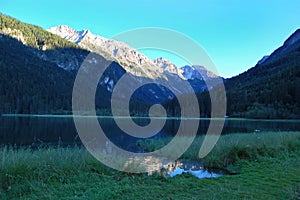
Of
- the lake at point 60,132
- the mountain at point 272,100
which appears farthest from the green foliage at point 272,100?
the lake at point 60,132

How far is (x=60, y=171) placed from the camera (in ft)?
29.2

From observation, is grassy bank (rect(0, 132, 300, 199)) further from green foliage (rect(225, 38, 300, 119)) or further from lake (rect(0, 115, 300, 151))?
green foliage (rect(225, 38, 300, 119))

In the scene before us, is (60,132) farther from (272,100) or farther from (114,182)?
(272,100)

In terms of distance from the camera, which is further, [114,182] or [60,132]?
[60,132]

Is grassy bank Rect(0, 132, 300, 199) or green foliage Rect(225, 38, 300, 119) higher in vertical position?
green foliage Rect(225, 38, 300, 119)

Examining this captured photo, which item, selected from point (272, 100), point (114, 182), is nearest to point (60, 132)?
point (114, 182)

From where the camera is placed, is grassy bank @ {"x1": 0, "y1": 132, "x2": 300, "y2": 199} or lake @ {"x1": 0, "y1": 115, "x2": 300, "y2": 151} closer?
grassy bank @ {"x1": 0, "y1": 132, "x2": 300, "y2": 199}

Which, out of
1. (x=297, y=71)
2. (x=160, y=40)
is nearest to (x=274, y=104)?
(x=297, y=71)

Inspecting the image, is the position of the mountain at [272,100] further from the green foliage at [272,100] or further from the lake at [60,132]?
the lake at [60,132]

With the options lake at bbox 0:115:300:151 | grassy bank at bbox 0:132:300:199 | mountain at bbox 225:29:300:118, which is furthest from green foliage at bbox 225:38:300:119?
grassy bank at bbox 0:132:300:199

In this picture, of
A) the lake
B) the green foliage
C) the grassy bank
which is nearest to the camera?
the grassy bank

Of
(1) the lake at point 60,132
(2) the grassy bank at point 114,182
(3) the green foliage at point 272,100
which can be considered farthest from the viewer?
(3) the green foliage at point 272,100

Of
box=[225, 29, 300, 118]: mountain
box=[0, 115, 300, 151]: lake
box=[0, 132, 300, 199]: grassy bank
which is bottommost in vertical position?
box=[0, 115, 300, 151]: lake

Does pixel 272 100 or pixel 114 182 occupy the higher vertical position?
pixel 272 100
